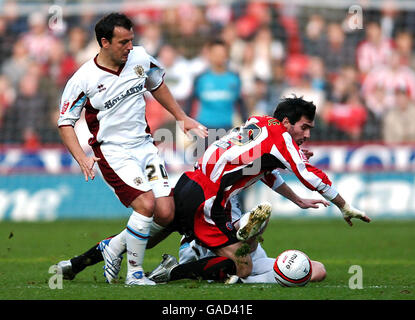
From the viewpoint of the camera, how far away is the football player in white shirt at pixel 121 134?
6.67 meters

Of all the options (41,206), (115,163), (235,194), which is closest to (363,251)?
(235,194)

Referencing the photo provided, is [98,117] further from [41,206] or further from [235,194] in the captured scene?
[41,206]

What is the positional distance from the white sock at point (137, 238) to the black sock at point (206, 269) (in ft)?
1.20

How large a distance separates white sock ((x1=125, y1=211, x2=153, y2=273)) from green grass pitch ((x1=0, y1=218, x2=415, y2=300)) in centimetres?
21

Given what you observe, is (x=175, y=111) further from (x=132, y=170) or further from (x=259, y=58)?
(x=259, y=58)

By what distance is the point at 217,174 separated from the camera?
693 centimetres

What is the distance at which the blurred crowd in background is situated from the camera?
612 inches

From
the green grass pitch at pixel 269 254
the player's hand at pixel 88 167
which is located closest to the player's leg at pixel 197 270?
the green grass pitch at pixel 269 254

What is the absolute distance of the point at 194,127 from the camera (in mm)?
7328

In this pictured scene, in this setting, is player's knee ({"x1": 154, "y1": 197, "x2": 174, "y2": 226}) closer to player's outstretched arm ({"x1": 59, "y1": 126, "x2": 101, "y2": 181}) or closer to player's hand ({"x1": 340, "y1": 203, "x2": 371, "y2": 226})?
player's outstretched arm ({"x1": 59, "y1": 126, "x2": 101, "y2": 181})

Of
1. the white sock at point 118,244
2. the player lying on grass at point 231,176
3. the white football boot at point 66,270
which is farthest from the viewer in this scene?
the white football boot at point 66,270

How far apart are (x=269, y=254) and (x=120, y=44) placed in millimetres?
3264

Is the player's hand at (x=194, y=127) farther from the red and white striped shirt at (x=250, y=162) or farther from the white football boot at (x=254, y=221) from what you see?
the white football boot at (x=254, y=221)

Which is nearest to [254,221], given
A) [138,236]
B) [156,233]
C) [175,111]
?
[138,236]
